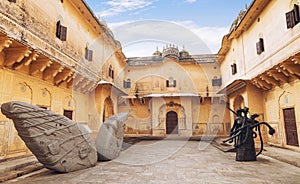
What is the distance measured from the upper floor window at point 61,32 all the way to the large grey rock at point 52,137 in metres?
5.84

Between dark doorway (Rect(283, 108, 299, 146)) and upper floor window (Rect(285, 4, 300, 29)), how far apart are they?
3.69m

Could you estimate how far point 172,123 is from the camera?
58.6 feet

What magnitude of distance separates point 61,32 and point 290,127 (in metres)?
11.8

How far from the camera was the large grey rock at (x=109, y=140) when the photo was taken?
6.99 m

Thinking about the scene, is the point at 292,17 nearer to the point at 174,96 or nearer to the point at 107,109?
the point at 174,96

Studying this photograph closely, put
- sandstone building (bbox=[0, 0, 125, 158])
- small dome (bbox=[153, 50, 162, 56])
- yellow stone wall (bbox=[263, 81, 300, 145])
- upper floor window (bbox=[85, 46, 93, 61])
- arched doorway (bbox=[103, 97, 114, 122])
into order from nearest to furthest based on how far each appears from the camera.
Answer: sandstone building (bbox=[0, 0, 125, 158])
yellow stone wall (bbox=[263, 81, 300, 145])
upper floor window (bbox=[85, 46, 93, 61])
arched doorway (bbox=[103, 97, 114, 122])
small dome (bbox=[153, 50, 162, 56])

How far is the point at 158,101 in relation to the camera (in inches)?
701

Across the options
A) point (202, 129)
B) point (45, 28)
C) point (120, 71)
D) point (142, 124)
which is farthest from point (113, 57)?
point (202, 129)

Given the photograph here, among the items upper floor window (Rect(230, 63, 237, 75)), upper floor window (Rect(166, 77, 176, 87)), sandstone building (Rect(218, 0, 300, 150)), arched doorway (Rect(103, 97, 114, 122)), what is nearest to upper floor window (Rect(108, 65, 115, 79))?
arched doorway (Rect(103, 97, 114, 122))

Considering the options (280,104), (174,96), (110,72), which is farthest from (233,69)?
(110,72)

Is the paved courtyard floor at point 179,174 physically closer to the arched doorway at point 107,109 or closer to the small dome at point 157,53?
the arched doorway at point 107,109

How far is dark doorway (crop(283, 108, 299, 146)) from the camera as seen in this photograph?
8.69 metres

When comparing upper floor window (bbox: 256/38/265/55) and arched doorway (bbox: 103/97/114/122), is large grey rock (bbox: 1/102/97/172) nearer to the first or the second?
arched doorway (bbox: 103/97/114/122)

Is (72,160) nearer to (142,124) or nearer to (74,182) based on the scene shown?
(74,182)
